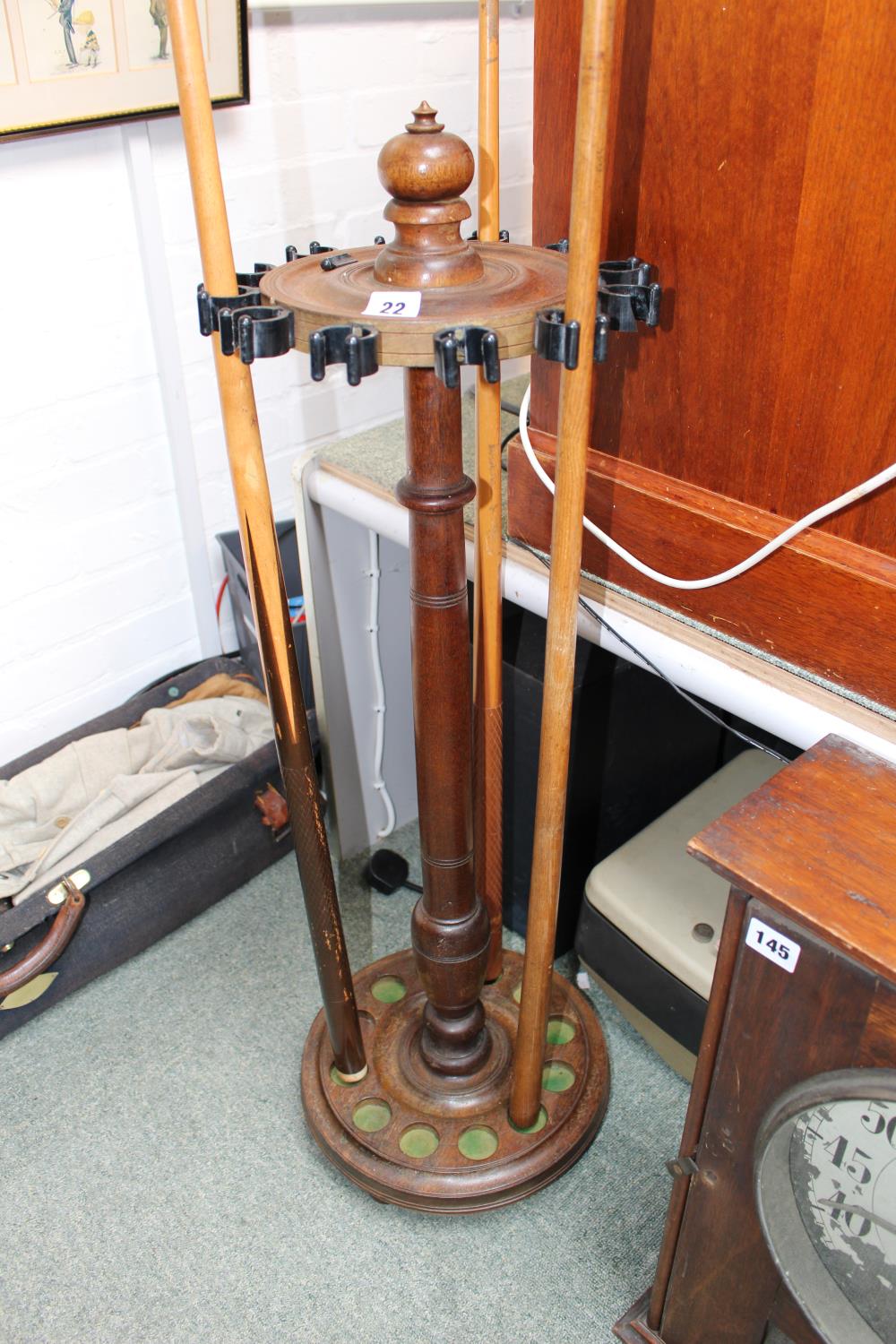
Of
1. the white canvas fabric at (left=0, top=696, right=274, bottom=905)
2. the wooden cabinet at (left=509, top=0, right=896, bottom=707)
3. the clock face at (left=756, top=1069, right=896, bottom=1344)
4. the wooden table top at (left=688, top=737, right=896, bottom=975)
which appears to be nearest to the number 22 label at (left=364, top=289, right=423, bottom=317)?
the wooden cabinet at (left=509, top=0, right=896, bottom=707)

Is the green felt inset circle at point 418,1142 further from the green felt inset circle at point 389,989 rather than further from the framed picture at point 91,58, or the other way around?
the framed picture at point 91,58

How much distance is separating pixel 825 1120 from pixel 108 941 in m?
0.95

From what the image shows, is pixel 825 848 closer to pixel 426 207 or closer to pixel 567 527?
pixel 567 527

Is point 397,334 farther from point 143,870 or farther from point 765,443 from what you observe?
point 143,870

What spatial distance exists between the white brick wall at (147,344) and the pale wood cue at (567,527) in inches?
35.2

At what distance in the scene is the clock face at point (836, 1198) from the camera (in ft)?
2.31

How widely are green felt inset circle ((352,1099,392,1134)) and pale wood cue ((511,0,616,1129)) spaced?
0.54ft

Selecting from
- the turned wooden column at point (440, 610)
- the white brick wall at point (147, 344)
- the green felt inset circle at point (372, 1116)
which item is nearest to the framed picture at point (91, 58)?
the white brick wall at point (147, 344)

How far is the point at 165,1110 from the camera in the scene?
1.27 meters

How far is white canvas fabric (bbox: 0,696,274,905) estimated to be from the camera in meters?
1.42

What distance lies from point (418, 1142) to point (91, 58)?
1.24 m

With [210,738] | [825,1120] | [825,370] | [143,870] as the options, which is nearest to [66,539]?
[210,738]

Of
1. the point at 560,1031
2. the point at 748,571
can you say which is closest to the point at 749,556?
the point at 748,571

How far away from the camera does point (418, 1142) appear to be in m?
1.13
